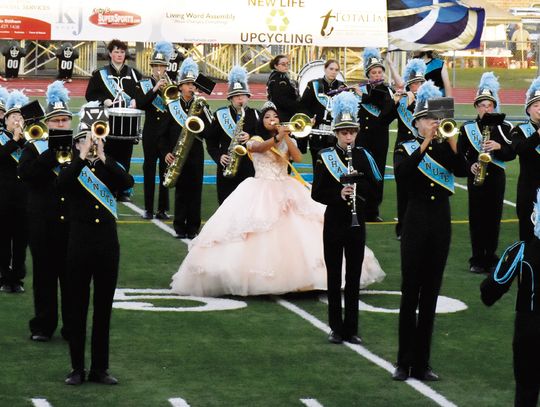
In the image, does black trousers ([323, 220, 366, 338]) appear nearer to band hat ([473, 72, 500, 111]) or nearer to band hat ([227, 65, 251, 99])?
band hat ([473, 72, 500, 111])

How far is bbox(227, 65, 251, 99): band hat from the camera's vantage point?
14.5 m

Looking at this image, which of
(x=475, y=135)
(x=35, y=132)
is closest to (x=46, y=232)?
(x=35, y=132)

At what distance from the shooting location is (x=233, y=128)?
14820mm

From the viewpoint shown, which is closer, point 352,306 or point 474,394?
point 474,394

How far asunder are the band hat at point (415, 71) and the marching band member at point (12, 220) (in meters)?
4.82

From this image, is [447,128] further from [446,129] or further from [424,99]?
[424,99]

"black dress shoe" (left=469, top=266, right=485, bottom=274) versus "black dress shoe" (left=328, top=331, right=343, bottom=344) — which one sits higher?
"black dress shoe" (left=469, top=266, right=485, bottom=274)

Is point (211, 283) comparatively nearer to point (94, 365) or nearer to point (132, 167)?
point (94, 365)

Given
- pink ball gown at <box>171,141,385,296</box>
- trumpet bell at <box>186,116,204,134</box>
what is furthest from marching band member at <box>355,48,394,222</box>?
pink ball gown at <box>171,141,385,296</box>

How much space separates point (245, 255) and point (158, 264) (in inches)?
Answer: 74.0

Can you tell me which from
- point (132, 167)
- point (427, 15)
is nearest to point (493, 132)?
point (132, 167)

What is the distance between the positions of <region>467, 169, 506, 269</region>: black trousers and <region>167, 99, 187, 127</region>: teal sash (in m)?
3.58

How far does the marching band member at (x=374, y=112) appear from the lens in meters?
16.5

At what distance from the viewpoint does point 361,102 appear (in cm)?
1691
